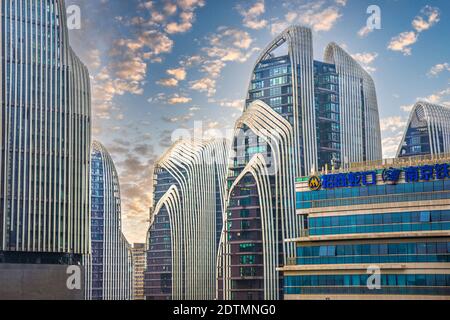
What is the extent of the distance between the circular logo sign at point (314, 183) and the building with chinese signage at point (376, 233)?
11 cm

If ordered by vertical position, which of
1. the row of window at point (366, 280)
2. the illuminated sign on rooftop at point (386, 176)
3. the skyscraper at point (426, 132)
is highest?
the skyscraper at point (426, 132)

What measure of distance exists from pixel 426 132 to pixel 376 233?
9136 centimetres

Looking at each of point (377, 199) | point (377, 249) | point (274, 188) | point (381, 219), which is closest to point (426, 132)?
point (274, 188)

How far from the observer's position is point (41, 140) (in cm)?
11331

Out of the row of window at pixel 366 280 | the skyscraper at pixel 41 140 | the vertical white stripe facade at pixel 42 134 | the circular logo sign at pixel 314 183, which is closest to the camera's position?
the row of window at pixel 366 280

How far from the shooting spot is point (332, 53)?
160m

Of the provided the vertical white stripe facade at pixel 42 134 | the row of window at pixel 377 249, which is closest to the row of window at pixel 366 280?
the row of window at pixel 377 249

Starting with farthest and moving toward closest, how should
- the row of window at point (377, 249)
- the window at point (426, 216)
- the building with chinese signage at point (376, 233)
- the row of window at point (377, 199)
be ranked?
1. the row of window at point (377, 199)
2. the window at point (426, 216)
3. the building with chinese signage at point (376, 233)
4. the row of window at point (377, 249)

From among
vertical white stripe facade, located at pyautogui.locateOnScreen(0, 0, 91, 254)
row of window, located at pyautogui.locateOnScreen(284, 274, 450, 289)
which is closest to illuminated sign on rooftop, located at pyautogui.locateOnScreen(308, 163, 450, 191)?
row of window, located at pyautogui.locateOnScreen(284, 274, 450, 289)

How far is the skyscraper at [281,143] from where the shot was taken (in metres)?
143

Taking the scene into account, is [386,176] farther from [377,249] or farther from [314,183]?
[314,183]

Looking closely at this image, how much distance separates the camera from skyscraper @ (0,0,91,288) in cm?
11056

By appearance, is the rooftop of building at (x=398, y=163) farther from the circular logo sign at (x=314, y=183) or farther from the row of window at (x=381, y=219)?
the row of window at (x=381, y=219)
